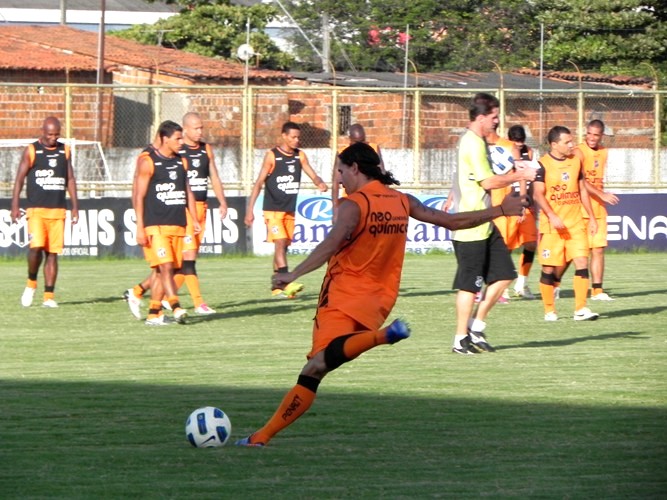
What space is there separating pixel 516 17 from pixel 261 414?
39.0 meters

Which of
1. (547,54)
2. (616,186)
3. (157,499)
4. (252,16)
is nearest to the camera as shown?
(157,499)

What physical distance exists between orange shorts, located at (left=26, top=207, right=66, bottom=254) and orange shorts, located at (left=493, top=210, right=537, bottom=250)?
540cm

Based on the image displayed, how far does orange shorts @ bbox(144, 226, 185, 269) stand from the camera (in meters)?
15.2

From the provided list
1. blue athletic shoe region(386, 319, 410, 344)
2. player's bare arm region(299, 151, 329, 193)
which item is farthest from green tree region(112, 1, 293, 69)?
blue athletic shoe region(386, 319, 410, 344)

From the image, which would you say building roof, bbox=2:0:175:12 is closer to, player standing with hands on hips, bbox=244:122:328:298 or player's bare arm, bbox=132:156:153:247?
player standing with hands on hips, bbox=244:122:328:298

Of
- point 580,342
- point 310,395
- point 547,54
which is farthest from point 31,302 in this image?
point 547,54

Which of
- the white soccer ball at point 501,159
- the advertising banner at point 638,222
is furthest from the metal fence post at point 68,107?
the white soccer ball at point 501,159

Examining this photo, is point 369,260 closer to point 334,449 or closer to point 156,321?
point 334,449

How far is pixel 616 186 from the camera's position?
98.2 ft

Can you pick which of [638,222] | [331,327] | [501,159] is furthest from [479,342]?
[638,222]

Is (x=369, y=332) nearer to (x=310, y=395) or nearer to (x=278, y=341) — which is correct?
(x=310, y=395)

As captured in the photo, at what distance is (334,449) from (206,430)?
2.41 ft

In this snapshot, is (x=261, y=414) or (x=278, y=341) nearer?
(x=261, y=414)

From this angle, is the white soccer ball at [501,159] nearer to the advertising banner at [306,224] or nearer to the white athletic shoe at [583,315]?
the white athletic shoe at [583,315]
